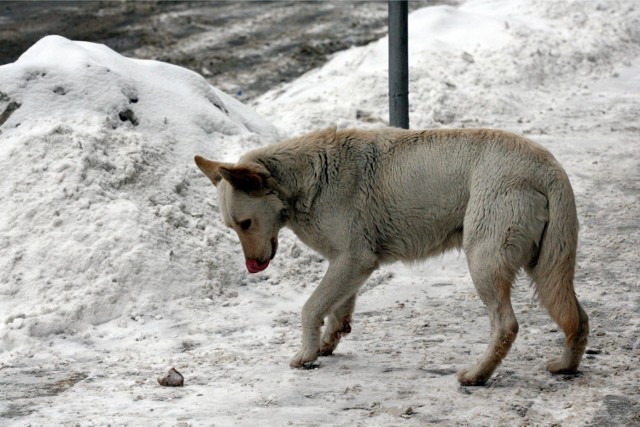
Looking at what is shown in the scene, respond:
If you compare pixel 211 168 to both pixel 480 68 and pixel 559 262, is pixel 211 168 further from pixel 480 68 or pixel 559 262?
pixel 480 68

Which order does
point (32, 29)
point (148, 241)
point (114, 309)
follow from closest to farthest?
point (114, 309) → point (148, 241) → point (32, 29)

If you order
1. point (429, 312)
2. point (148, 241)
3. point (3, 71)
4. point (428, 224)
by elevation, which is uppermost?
point (3, 71)

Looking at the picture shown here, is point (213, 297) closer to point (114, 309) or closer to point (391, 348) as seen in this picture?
point (114, 309)

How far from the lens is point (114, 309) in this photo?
7.58 meters

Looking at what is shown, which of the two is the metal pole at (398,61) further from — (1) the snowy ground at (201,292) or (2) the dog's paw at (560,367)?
(2) the dog's paw at (560,367)

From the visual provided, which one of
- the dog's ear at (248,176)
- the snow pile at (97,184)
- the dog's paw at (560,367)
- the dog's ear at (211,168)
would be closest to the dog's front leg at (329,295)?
the dog's ear at (248,176)

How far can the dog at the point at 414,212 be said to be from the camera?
19.7 ft

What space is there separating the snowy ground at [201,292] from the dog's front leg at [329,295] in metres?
0.18

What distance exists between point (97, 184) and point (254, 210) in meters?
2.33

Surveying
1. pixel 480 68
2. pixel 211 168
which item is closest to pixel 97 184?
pixel 211 168

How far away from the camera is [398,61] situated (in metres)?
10.8

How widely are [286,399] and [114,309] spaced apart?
2.12 meters

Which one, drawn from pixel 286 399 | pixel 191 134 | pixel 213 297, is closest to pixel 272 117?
pixel 191 134

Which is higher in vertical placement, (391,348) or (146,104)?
(146,104)
